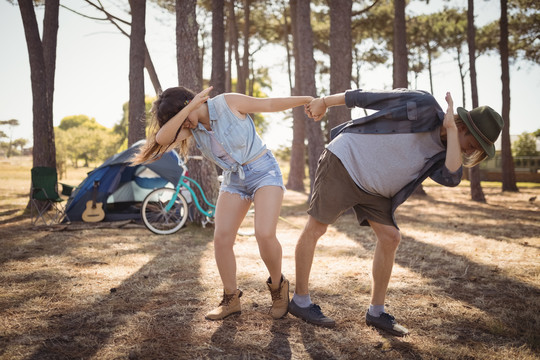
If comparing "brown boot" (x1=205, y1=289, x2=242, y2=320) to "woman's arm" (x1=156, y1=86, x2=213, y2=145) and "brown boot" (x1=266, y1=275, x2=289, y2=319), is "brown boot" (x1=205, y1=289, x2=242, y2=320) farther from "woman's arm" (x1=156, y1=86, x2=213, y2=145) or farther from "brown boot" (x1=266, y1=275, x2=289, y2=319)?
"woman's arm" (x1=156, y1=86, x2=213, y2=145)

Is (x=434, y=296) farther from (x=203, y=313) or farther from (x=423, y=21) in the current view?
(x=423, y=21)

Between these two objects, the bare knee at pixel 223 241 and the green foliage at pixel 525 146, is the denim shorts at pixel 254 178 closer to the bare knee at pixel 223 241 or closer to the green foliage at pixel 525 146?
the bare knee at pixel 223 241

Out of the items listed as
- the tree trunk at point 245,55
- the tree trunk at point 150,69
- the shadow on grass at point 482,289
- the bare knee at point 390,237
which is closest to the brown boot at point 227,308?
the bare knee at point 390,237

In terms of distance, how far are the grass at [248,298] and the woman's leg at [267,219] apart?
1.64 ft

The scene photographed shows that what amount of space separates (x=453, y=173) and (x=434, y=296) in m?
1.43

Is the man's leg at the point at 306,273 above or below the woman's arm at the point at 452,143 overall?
below

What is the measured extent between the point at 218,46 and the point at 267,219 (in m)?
8.84

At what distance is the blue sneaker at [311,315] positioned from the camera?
2.67 m

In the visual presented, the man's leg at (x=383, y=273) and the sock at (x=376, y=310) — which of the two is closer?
the man's leg at (x=383, y=273)

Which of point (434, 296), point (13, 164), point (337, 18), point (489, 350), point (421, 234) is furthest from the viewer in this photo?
point (13, 164)

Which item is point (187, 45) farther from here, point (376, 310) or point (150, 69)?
point (150, 69)

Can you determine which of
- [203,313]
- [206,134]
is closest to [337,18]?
[206,134]

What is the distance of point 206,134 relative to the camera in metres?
2.71

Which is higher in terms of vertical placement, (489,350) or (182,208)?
(182,208)
